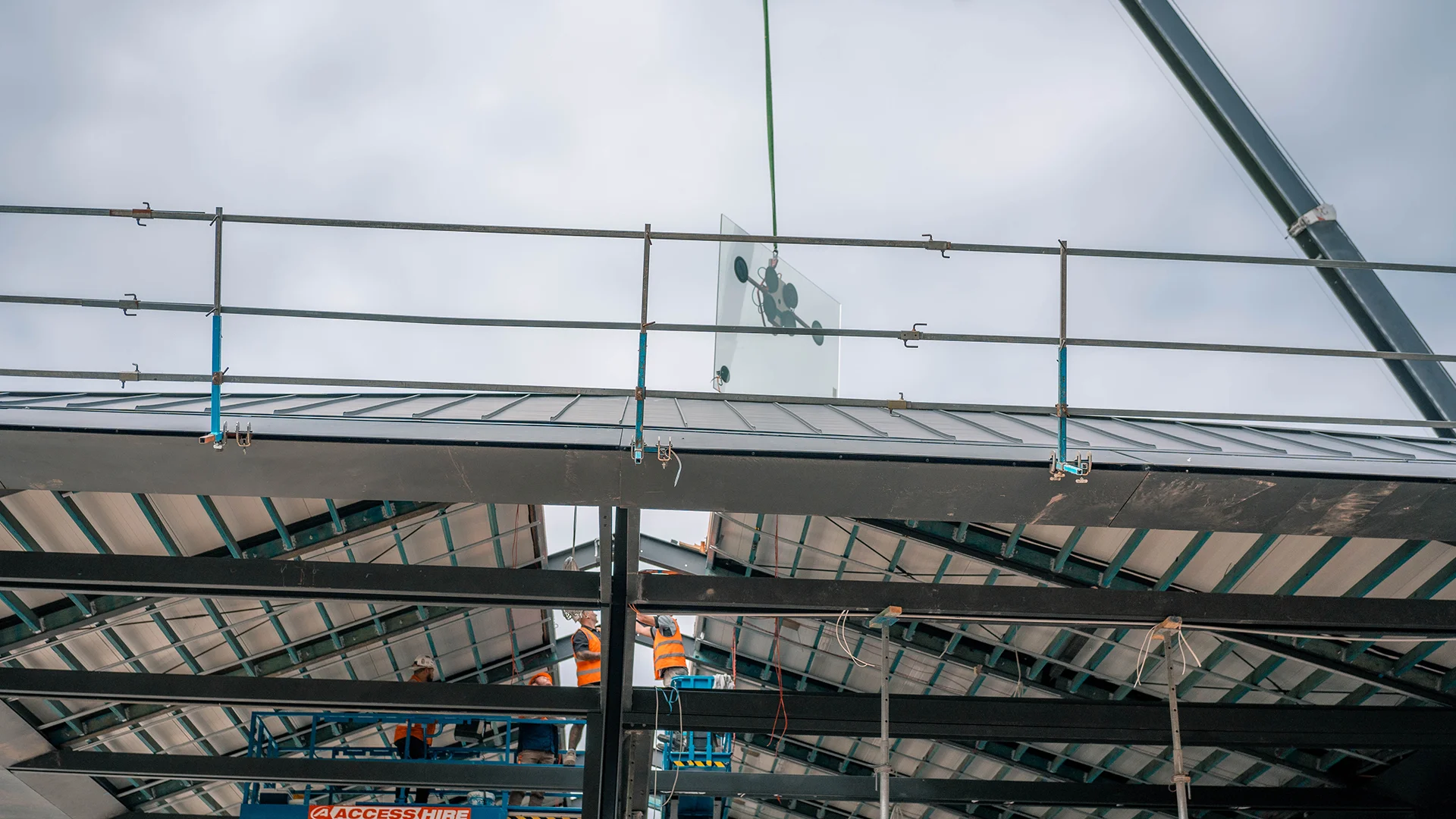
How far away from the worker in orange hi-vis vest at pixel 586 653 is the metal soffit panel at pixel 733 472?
7053 millimetres

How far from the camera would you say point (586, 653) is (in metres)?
15.7

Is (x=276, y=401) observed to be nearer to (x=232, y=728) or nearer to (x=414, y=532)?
(x=414, y=532)

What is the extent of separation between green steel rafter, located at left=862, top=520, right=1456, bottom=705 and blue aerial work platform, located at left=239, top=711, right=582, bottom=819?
5.31m

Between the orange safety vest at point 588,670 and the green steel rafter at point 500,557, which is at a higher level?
the green steel rafter at point 500,557

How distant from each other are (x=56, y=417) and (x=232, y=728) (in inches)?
404

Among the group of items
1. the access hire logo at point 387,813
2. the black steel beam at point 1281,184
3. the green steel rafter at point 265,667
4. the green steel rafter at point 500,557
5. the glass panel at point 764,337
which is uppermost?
the black steel beam at point 1281,184

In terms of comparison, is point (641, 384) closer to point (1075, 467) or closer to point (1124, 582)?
point (1075, 467)

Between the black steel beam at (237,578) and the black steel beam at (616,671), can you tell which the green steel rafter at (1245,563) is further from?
the black steel beam at (237,578)

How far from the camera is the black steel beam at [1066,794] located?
43.7 ft

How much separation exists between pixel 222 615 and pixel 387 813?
3.15 m

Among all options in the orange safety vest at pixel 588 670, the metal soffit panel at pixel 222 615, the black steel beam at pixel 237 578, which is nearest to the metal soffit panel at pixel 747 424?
the black steel beam at pixel 237 578

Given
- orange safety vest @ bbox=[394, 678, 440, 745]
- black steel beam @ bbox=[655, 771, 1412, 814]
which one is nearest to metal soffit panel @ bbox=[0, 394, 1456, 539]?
black steel beam @ bbox=[655, 771, 1412, 814]

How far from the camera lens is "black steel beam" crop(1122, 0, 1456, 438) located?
1589 centimetres

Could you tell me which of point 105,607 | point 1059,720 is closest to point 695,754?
point 1059,720
